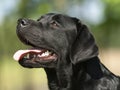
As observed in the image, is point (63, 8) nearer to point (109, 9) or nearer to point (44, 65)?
point (109, 9)

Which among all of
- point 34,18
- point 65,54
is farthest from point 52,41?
point 34,18

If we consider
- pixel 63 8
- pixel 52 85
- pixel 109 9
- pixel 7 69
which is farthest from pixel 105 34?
pixel 52 85

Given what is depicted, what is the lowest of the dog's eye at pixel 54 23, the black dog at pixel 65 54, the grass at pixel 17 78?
the grass at pixel 17 78

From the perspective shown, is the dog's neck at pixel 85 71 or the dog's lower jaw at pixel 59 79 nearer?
the dog's neck at pixel 85 71

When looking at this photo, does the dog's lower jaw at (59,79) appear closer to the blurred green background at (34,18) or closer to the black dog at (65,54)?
the black dog at (65,54)

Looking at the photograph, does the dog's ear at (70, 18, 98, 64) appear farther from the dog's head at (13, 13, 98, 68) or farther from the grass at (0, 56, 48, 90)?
the grass at (0, 56, 48, 90)

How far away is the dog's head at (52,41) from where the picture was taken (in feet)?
27.6

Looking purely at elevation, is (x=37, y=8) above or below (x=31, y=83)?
above

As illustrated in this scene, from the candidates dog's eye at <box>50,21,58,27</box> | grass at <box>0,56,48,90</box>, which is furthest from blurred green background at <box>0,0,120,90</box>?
dog's eye at <box>50,21,58,27</box>

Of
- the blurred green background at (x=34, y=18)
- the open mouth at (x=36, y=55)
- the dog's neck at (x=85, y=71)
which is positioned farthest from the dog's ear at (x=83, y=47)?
the blurred green background at (x=34, y=18)

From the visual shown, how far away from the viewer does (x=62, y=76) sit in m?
8.63

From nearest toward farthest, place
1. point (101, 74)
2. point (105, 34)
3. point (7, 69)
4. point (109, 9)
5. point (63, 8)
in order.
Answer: point (101, 74) → point (63, 8) → point (109, 9) → point (105, 34) → point (7, 69)

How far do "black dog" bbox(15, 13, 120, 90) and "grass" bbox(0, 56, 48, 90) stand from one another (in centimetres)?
1101

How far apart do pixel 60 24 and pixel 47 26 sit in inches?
8.6
